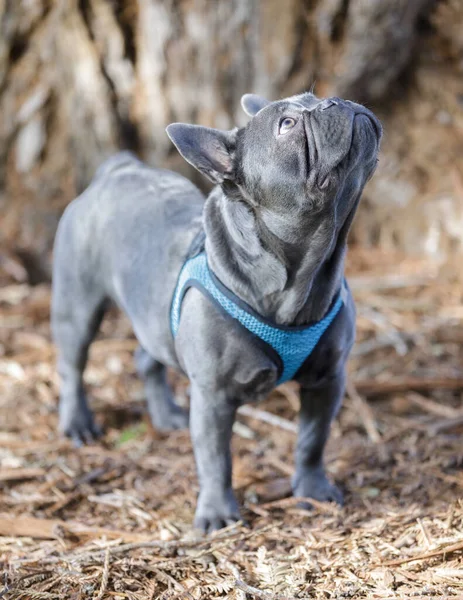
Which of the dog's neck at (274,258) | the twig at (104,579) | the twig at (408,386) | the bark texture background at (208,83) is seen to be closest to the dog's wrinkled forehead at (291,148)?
the dog's neck at (274,258)

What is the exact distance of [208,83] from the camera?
5.45 meters

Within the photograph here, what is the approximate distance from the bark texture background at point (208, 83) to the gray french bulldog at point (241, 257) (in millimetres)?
1860

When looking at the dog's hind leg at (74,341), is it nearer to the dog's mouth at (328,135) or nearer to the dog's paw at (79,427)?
the dog's paw at (79,427)

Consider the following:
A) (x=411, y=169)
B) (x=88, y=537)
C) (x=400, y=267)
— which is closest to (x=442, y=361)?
(x=400, y=267)

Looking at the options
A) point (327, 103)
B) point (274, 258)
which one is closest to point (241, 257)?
point (274, 258)

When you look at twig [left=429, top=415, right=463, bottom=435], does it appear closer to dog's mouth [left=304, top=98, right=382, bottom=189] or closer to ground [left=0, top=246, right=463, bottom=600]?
ground [left=0, top=246, right=463, bottom=600]

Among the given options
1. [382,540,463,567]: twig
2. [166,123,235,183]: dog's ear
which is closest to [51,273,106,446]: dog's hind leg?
[166,123,235,183]: dog's ear

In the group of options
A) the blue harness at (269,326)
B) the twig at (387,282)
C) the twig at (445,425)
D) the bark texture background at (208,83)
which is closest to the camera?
the blue harness at (269,326)

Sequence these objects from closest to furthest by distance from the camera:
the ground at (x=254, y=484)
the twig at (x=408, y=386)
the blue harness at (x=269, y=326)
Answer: the ground at (x=254, y=484) → the blue harness at (x=269, y=326) → the twig at (x=408, y=386)

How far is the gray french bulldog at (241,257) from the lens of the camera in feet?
7.93

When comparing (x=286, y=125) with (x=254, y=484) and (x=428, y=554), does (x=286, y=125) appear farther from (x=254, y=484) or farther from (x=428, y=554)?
(x=254, y=484)

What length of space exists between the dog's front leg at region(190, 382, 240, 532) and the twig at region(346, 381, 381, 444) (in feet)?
3.22

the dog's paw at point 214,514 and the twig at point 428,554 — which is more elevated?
the twig at point 428,554

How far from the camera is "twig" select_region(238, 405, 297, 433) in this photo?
13.0 feet
